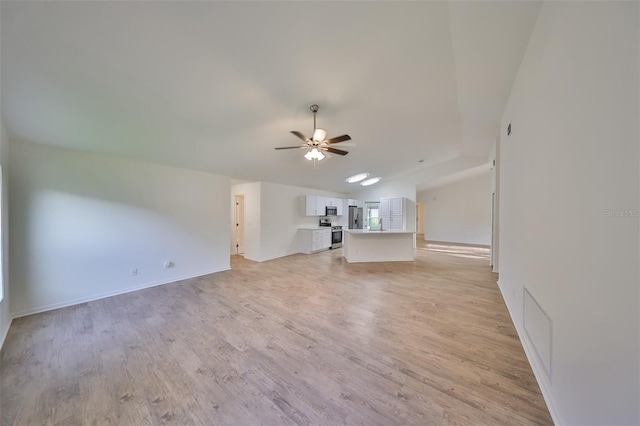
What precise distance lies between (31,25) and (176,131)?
66.6 inches

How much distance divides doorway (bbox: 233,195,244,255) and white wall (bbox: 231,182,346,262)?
0.37 metres

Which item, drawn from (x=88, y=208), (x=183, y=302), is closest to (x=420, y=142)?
(x=183, y=302)

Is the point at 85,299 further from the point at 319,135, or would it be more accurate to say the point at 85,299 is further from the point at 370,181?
the point at 370,181

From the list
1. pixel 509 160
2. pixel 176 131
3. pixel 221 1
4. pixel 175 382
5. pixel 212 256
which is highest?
pixel 221 1

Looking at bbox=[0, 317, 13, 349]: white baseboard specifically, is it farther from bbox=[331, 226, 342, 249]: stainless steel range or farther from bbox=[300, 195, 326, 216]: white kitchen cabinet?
bbox=[331, 226, 342, 249]: stainless steel range

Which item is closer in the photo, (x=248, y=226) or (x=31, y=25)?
(x=31, y=25)

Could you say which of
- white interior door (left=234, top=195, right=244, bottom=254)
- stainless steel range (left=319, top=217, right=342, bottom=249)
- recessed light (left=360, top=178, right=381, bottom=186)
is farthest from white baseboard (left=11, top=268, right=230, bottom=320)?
recessed light (left=360, top=178, right=381, bottom=186)

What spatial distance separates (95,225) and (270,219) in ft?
12.6

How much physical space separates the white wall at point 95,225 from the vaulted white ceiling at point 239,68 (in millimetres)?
416

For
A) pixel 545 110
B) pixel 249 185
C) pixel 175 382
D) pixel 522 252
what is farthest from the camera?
pixel 249 185

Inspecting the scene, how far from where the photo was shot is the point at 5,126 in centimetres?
271

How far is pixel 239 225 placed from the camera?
7660mm

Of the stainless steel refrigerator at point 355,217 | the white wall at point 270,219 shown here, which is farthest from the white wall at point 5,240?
the stainless steel refrigerator at point 355,217

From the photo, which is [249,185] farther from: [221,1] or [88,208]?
[221,1]
